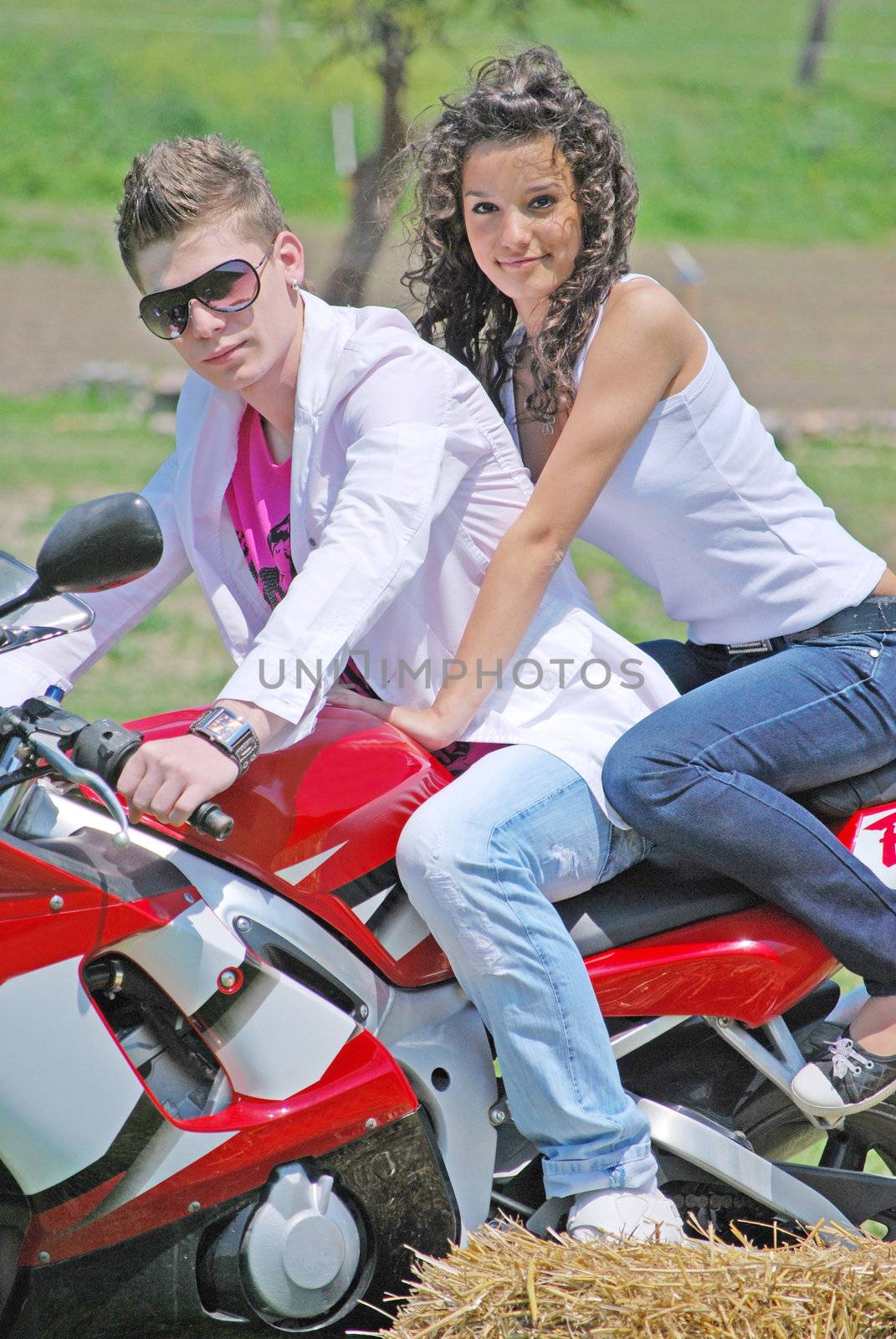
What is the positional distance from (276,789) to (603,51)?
76.4 ft

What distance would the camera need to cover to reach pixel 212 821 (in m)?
1.92

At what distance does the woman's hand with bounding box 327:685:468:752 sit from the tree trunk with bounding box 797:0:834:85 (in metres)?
23.3

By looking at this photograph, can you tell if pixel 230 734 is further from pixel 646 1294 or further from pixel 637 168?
pixel 637 168

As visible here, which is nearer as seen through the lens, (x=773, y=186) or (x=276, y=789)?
(x=276, y=789)

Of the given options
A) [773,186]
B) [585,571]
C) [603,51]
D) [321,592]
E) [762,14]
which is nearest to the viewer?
[321,592]

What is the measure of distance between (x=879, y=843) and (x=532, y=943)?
24.8 inches

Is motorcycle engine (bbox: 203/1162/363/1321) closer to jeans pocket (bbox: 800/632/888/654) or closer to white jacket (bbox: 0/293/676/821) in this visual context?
white jacket (bbox: 0/293/676/821)

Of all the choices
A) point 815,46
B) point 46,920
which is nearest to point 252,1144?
point 46,920

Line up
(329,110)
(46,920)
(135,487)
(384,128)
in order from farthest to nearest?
(329,110) < (135,487) < (384,128) < (46,920)

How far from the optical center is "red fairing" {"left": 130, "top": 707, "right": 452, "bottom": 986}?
2176 millimetres

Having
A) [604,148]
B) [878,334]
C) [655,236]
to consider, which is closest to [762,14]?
[655,236]

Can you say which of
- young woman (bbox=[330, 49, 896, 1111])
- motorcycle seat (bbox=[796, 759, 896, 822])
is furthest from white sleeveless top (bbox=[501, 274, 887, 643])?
motorcycle seat (bbox=[796, 759, 896, 822])

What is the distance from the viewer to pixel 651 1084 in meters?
2.48

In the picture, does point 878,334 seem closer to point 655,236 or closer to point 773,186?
point 655,236
